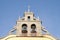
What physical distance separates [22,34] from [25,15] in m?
2.52

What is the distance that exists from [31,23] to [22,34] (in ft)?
6.06

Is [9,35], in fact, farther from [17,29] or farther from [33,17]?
[33,17]

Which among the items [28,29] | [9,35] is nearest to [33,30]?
[28,29]

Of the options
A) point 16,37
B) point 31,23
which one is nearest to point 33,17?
point 31,23

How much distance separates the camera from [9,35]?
35.3m

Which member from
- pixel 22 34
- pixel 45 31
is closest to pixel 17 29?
pixel 22 34

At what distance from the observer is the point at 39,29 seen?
35625mm

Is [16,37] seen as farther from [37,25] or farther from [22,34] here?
[37,25]

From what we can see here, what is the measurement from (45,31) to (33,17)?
7.85ft

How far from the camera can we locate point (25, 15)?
3631cm

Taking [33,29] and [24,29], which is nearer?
[24,29]

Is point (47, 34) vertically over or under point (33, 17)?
under

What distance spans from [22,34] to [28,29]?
3.28 ft

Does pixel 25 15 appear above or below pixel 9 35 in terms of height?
above
